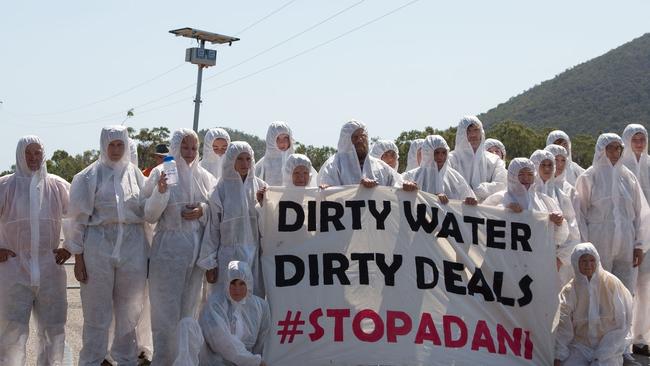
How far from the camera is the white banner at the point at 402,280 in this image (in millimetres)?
7402

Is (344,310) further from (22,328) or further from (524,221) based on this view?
(22,328)

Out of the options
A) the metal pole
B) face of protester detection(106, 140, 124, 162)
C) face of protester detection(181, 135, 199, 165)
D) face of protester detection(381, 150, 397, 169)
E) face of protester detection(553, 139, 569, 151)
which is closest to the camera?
face of protester detection(106, 140, 124, 162)

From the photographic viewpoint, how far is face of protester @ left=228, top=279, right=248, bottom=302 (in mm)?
6902

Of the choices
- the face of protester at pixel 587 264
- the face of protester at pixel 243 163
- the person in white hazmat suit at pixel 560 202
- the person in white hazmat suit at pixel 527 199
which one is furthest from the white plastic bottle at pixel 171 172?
the face of protester at pixel 587 264

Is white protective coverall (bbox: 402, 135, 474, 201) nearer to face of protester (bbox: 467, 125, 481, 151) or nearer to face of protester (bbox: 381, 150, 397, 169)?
face of protester (bbox: 467, 125, 481, 151)

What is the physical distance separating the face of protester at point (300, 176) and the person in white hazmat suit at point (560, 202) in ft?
7.25

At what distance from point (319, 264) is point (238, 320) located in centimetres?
105

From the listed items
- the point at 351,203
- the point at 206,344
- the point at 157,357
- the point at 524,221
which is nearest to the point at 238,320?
the point at 206,344

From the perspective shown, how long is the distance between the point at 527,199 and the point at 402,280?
Result: 4.56 ft

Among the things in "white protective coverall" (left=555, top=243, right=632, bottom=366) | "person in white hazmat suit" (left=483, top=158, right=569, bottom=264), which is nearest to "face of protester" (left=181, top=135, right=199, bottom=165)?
"person in white hazmat suit" (left=483, top=158, right=569, bottom=264)

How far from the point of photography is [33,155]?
7324 millimetres

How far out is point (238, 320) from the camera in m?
6.91

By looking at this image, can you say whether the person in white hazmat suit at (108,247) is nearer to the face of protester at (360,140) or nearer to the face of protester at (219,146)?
the face of protester at (219,146)

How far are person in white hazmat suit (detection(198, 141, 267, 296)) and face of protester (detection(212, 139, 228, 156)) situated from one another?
1.48m
